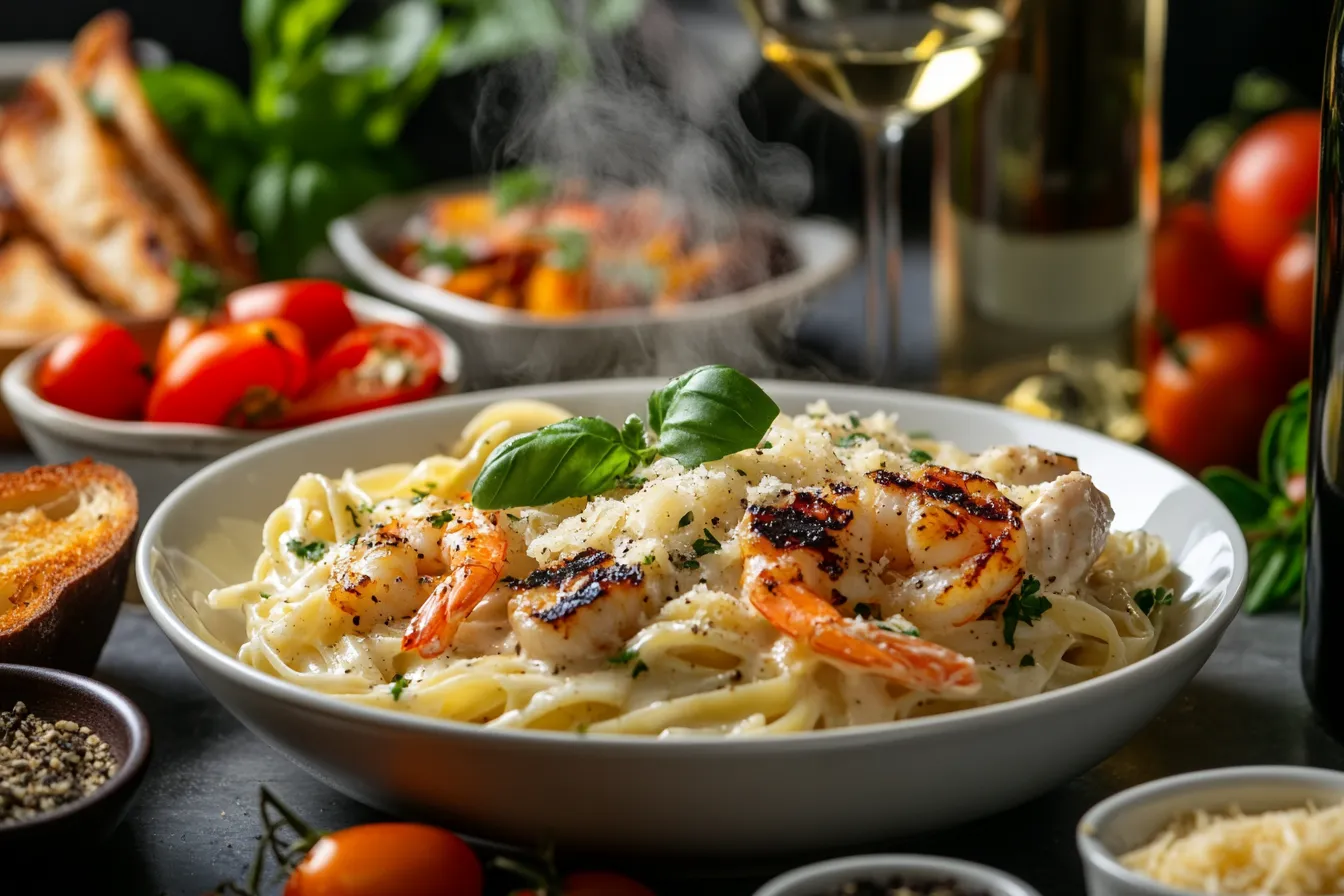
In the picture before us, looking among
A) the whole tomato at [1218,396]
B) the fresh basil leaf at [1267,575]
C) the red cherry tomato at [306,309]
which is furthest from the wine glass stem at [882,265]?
the red cherry tomato at [306,309]

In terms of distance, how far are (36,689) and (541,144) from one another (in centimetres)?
360

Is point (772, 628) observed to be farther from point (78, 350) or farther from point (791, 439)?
point (78, 350)

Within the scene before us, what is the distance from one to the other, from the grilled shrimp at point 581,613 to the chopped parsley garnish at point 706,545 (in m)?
0.13

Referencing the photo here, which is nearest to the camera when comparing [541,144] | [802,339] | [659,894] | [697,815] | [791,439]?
[697,815]

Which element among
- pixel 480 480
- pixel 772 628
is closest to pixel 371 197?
pixel 480 480

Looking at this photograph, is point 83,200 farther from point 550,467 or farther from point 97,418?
point 550,467

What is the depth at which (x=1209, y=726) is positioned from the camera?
272 centimetres

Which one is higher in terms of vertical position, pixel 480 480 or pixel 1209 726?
pixel 480 480

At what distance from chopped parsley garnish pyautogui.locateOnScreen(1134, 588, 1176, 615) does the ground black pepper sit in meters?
0.95

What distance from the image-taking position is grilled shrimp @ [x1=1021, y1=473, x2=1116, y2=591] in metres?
2.37

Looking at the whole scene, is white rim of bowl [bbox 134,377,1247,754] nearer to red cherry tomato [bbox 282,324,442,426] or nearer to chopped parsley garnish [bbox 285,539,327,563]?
chopped parsley garnish [bbox 285,539,327,563]

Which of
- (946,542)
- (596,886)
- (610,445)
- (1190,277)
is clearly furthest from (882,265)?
(596,886)

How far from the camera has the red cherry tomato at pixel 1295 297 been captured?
4.29 meters

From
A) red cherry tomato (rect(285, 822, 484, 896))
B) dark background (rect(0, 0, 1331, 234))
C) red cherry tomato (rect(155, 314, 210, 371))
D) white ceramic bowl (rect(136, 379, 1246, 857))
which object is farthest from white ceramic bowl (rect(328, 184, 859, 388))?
red cherry tomato (rect(285, 822, 484, 896))
